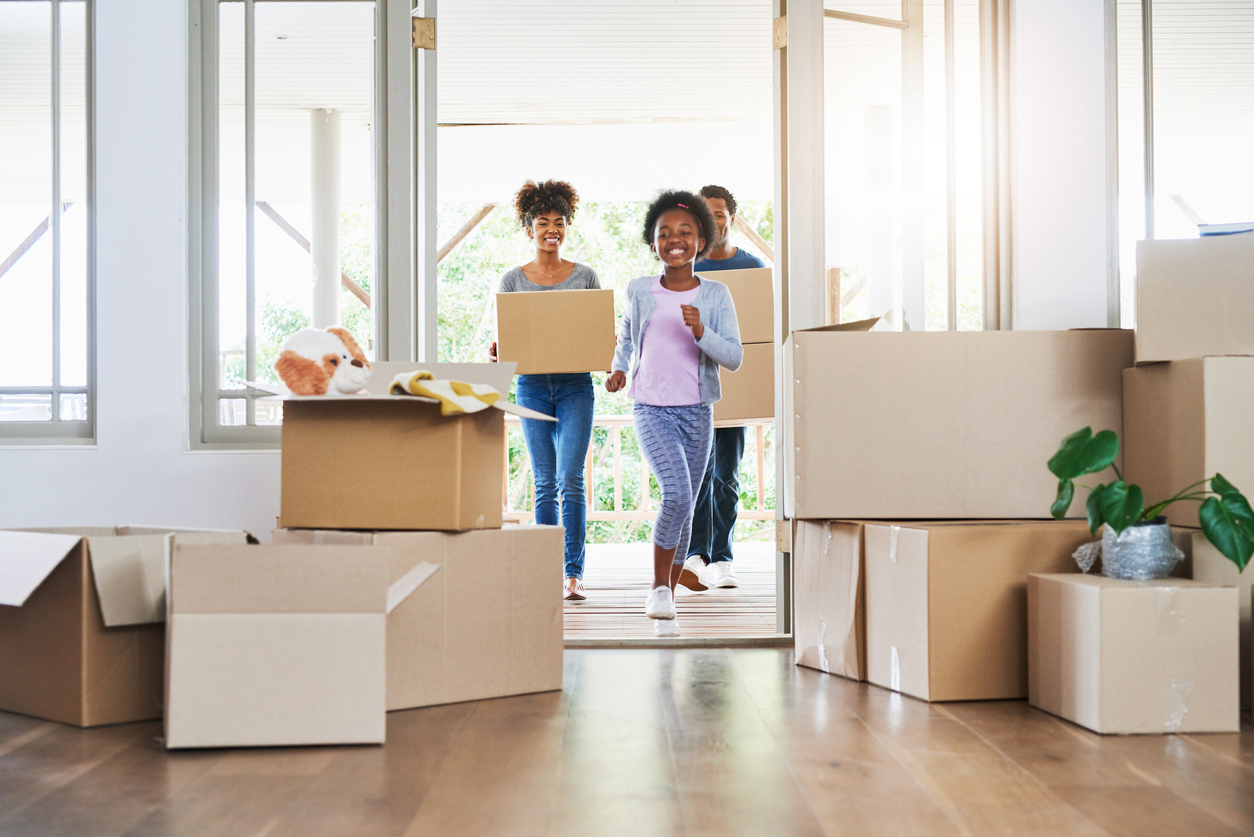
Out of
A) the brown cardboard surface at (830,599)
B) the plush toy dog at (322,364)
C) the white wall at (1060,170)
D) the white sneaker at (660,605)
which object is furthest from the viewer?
the white sneaker at (660,605)

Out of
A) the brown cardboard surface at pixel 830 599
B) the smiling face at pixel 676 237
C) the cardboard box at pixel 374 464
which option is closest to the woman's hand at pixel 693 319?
the smiling face at pixel 676 237

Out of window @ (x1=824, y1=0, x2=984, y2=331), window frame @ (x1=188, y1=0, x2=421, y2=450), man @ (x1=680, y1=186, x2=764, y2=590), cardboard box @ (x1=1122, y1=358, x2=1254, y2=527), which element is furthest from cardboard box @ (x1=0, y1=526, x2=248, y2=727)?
man @ (x1=680, y1=186, x2=764, y2=590)

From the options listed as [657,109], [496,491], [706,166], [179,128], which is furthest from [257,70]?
[706,166]

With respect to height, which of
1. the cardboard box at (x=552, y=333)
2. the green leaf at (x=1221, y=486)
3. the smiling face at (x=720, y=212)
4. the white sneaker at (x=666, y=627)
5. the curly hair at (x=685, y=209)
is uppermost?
the smiling face at (x=720, y=212)

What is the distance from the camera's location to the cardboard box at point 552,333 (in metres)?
3.09

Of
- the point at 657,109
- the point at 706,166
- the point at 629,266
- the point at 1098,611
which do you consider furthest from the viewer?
the point at 629,266

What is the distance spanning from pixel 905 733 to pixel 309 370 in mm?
1242

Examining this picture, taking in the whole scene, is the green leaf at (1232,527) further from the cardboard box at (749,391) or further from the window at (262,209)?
the cardboard box at (749,391)

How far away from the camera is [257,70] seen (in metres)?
2.42

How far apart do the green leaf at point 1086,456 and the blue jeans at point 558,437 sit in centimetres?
162

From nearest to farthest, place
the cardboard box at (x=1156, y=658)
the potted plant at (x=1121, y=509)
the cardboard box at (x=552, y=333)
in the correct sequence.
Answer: the cardboard box at (x=1156, y=658)
the potted plant at (x=1121, y=509)
the cardboard box at (x=552, y=333)

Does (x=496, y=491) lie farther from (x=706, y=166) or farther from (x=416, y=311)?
(x=706, y=166)

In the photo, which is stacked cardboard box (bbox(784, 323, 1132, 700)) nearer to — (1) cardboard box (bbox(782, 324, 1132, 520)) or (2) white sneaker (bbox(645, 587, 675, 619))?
(1) cardboard box (bbox(782, 324, 1132, 520))

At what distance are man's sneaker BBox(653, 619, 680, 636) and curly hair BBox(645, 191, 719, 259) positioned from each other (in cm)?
108
